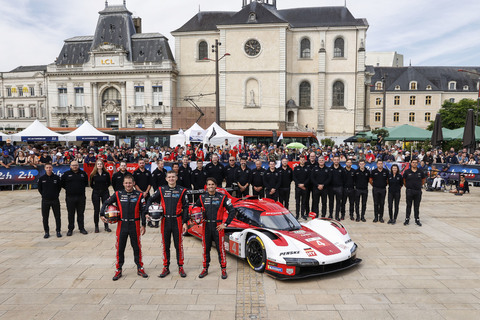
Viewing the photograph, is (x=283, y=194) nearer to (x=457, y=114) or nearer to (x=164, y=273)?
(x=164, y=273)

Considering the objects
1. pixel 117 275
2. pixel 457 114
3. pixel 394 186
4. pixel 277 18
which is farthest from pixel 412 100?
pixel 117 275

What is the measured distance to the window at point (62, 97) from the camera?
2092 inches

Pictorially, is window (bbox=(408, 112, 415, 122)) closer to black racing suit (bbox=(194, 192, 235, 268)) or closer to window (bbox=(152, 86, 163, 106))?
window (bbox=(152, 86, 163, 106))

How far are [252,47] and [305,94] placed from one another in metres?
9.99

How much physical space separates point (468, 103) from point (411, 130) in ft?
137

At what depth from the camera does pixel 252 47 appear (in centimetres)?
4944

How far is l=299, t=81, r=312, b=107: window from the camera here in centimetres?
5172

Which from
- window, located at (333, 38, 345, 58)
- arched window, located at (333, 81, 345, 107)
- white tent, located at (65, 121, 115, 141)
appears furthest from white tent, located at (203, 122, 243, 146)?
window, located at (333, 38, 345, 58)

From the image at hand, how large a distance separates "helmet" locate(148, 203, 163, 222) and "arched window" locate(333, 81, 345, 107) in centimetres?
4805

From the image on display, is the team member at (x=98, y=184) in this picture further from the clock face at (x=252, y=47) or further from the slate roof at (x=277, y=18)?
the slate roof at (x=277, y=18)

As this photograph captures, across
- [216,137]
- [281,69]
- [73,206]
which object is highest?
[281,69]

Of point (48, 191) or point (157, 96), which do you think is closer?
point (48, 191)

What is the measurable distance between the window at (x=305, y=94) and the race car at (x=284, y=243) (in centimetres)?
4535

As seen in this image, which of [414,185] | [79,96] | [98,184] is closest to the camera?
[98,184]
